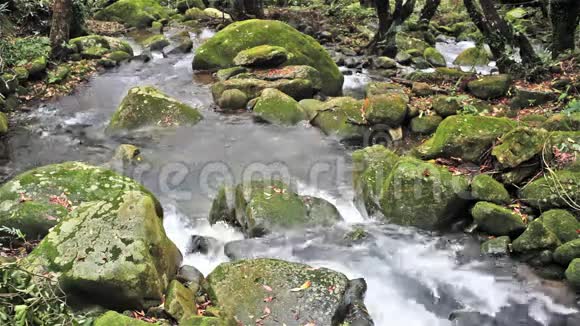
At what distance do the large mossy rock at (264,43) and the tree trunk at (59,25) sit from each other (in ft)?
13.0

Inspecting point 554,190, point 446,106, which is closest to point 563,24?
point 446,106

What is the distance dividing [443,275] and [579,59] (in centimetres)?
829

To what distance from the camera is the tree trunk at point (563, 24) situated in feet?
39.6

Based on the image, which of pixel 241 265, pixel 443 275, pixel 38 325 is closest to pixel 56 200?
pixel 241 265

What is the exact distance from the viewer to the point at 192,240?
662 centimetres

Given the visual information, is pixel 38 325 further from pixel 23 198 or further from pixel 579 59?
pixel 579 59

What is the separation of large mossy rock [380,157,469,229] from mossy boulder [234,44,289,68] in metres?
6.82

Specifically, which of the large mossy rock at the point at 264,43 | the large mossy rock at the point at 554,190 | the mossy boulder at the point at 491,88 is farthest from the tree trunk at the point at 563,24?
the large mossy rock at the point at 554,190

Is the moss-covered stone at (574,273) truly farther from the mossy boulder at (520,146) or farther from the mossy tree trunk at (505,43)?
the mossy tree trunk at (505,43)

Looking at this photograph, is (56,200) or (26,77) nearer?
(56,200)

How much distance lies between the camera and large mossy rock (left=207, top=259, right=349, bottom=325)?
16.3ft

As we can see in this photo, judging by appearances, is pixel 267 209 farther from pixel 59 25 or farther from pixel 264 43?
A: pixel 59 25

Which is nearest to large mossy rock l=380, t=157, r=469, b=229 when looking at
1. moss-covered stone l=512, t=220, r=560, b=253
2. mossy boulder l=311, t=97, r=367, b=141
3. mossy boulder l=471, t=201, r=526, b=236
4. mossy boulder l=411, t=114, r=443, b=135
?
mossy boulder l=471, t=201, r=526, b=236

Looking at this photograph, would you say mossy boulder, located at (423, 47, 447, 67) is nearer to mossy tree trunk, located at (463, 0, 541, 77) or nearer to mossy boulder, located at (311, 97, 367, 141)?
mossy tree trunk, located at (463, 0, 541, 77)
